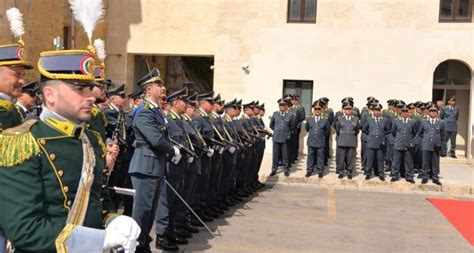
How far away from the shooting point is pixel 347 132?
12.2m

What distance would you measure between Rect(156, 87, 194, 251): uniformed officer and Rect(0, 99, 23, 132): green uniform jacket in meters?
2.59

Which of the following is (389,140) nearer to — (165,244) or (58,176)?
(165,244)

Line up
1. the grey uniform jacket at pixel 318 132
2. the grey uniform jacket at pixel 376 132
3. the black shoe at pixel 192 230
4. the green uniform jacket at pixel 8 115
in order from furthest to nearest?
the grey uniform jacket at pixel 318 132 → the grey uniform jacket at pixel 376 132 → the black shoe at pixel 192 230 → the green uniform jacket at pixel 8 115

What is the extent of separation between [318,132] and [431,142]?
268 centimetres

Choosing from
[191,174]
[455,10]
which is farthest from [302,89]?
[191,174]

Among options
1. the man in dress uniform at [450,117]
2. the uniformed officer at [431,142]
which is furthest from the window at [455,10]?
the uniformed officer at [431,142]

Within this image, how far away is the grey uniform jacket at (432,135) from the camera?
38.7 ft

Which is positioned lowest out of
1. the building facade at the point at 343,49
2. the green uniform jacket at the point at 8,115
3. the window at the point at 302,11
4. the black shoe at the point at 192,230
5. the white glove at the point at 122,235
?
the black shoe at the point at 192,230

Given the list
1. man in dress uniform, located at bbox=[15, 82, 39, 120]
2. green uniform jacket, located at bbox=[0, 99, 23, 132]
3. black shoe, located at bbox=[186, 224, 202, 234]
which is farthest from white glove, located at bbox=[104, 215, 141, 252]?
black shoe, located at bbox=[186, 224, 202, 234]

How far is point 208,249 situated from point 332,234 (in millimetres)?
2048

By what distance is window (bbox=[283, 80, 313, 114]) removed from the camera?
59.4ft

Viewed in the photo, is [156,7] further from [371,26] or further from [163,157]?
[163,157]

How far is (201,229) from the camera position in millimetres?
7230

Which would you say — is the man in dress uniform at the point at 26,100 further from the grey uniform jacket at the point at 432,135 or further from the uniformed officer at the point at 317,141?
the grey uniform jacket at the point at 432,135
